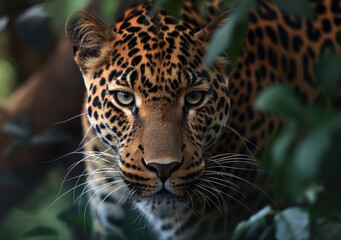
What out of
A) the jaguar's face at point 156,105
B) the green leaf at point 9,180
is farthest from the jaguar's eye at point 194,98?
the green leaf at point 9,180

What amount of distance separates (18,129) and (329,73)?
4.32 metres

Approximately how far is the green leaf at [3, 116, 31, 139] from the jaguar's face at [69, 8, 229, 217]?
66.1 inches

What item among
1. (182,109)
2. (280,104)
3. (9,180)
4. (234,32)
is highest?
(234,32)

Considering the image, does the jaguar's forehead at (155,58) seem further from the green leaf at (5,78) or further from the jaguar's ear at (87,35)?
the green leaf at (5,78)

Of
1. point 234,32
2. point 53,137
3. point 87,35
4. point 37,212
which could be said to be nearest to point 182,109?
point 87,35

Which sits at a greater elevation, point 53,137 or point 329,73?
point 329,73

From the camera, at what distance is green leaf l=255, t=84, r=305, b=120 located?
4.91 feet

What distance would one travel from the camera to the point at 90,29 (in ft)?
12.7

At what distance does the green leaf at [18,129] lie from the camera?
5422 millimetres

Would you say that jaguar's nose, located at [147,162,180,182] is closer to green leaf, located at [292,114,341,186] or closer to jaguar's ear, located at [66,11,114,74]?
jaguar's ear, located at [66,11,114,74]

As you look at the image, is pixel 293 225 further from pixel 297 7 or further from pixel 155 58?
pixel 155 58

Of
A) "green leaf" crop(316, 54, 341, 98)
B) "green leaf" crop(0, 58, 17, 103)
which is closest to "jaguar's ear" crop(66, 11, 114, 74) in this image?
"green leaf" crop(316, 54, 341, 98)

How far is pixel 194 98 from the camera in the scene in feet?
12.4

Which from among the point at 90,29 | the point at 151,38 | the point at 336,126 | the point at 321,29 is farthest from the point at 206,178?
the point at 336,126
